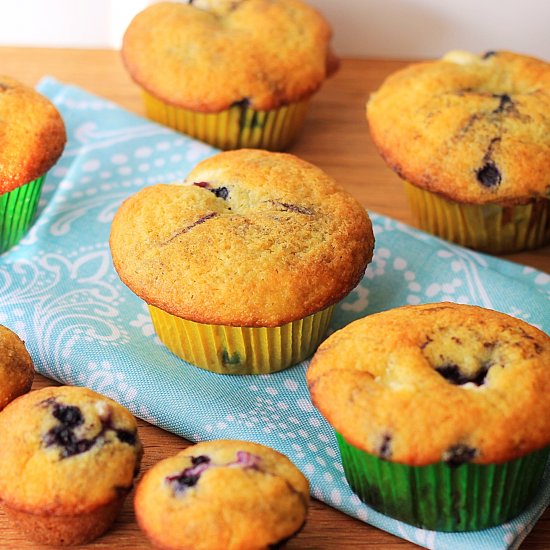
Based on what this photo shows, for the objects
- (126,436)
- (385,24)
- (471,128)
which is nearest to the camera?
(126,436)

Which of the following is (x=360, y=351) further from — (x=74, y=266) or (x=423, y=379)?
(x=74, y=266)

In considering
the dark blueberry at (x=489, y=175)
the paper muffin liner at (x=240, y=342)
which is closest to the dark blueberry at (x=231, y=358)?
the paper muffin liner at (x=240, y=342)

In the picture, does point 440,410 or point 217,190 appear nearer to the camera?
point 440,410

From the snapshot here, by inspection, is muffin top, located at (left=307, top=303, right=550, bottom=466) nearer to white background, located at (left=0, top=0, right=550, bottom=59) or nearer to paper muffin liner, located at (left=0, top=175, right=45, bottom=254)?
paper muffin liner, located at (left=0, top=175, right=45, bottom=254)

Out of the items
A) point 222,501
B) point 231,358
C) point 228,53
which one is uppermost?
point 228,53

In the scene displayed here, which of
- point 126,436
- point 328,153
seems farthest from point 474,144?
point 126,436

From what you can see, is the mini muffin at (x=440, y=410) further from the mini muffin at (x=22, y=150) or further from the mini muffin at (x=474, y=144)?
the mini muffin at (x=22, y=150)

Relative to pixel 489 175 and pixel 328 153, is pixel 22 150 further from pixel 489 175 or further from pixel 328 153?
pixel 489 175
